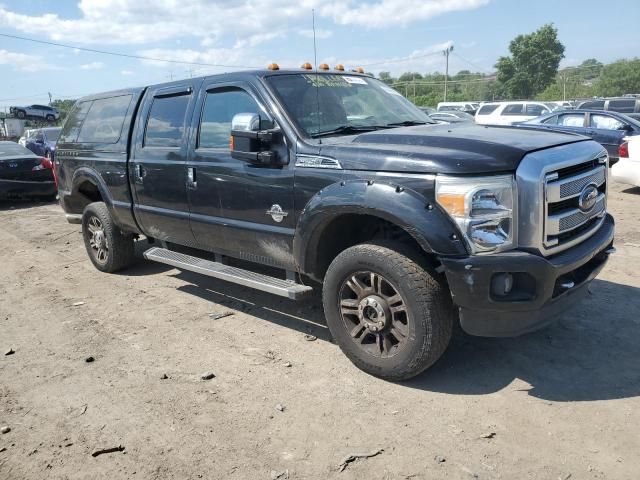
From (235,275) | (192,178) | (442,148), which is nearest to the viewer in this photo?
(442,148)

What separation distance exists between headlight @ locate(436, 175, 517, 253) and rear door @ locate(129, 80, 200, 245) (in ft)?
8.49

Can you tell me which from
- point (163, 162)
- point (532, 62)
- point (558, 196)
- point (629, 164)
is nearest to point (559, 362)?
point (558, 196)

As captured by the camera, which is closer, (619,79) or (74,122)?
(74,122)

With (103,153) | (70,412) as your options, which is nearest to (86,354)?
(70,412)

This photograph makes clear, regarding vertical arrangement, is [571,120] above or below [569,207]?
above

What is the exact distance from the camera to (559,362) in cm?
365

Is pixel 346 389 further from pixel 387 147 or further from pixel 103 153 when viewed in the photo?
pixel 103 153

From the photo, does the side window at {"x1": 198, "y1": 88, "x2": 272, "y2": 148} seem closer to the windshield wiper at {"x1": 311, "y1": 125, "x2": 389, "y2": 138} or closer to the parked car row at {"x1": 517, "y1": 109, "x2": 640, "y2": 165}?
the windshield wiper at {"x1": 311, "y1": 125, "x2": 389, "y2": 138}

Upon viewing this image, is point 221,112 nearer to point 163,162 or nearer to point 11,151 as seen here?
point 163,162

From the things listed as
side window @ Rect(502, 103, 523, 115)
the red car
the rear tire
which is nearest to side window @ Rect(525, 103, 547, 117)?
side window @ Rect(502, 103, 523, 115)

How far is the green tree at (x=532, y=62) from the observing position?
194 ft

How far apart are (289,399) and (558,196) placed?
6.64 feet

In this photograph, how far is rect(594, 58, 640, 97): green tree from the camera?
44.4m

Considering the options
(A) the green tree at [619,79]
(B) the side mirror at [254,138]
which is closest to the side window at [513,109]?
(B) the side mirror at [254,138]
